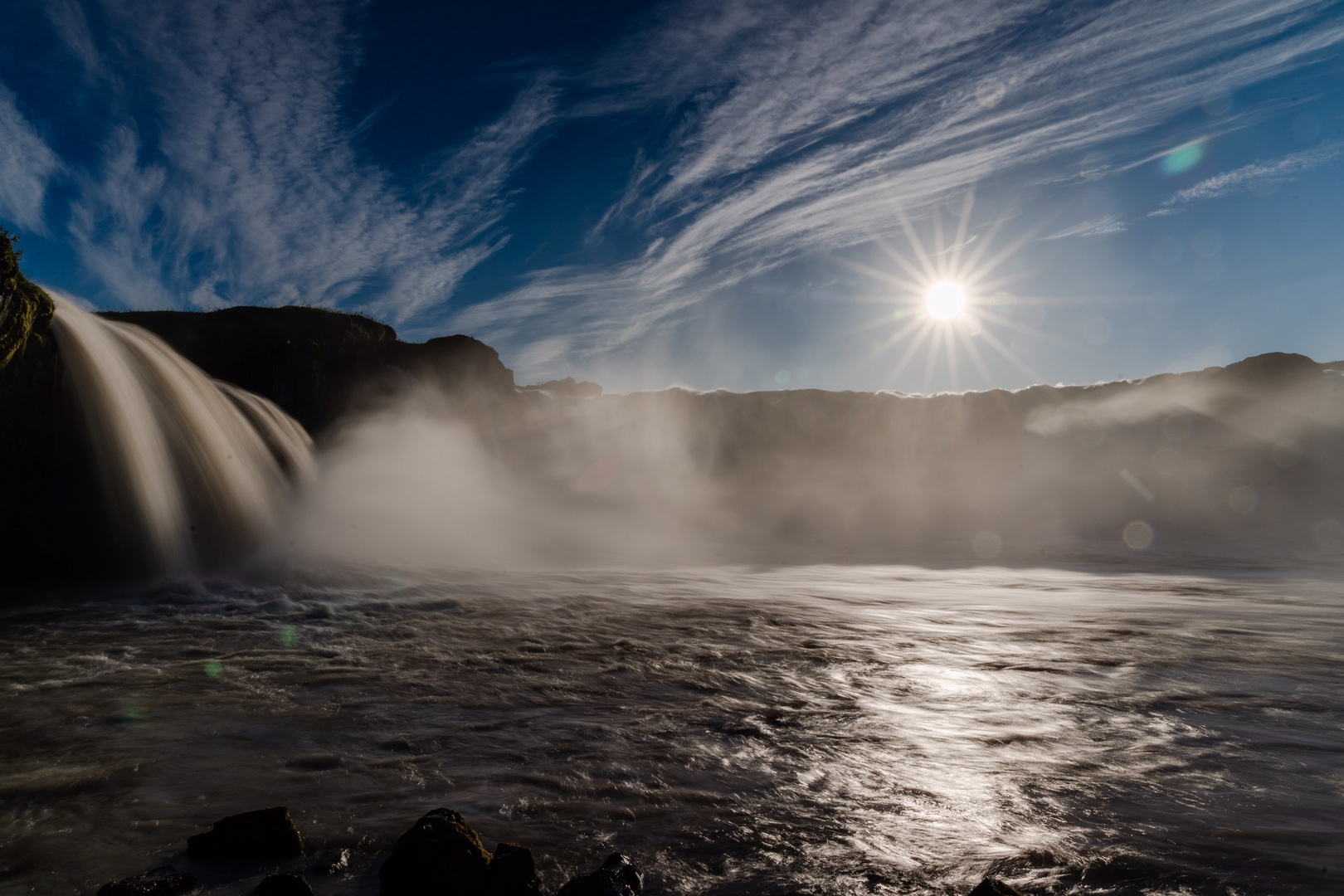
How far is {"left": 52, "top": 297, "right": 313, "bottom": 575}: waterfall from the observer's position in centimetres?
1137

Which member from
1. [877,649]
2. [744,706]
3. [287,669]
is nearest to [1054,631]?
[877,649]

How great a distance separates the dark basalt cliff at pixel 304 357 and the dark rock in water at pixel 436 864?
105 ft

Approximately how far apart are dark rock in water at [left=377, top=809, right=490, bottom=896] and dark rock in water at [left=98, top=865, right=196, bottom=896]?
0.81 meters

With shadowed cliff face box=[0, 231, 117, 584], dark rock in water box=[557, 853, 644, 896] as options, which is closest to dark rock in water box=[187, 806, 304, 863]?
dark rock in water box=[557, 853, 644, 896]

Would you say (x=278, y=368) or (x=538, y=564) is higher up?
(x=278, y=368)

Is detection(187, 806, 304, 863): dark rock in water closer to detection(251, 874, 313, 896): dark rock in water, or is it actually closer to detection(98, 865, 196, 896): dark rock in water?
detection(98, 865, 196, 896): dark rock in water

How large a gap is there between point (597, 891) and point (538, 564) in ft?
47.7

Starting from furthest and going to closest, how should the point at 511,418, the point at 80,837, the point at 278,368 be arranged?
the point at 511,418 → the point at 278,368 → the point at 80,837

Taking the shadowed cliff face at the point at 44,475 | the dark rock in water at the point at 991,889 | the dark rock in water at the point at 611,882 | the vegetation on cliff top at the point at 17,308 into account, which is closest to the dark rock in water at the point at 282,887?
the dark rock in water at the point at 611,882

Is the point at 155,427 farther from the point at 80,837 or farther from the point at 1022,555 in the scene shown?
the point at 1022,555

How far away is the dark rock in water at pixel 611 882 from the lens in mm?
2463

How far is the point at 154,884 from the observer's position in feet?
8.34

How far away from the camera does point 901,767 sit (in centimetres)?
402

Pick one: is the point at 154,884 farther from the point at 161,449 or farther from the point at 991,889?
the point at 161,449
